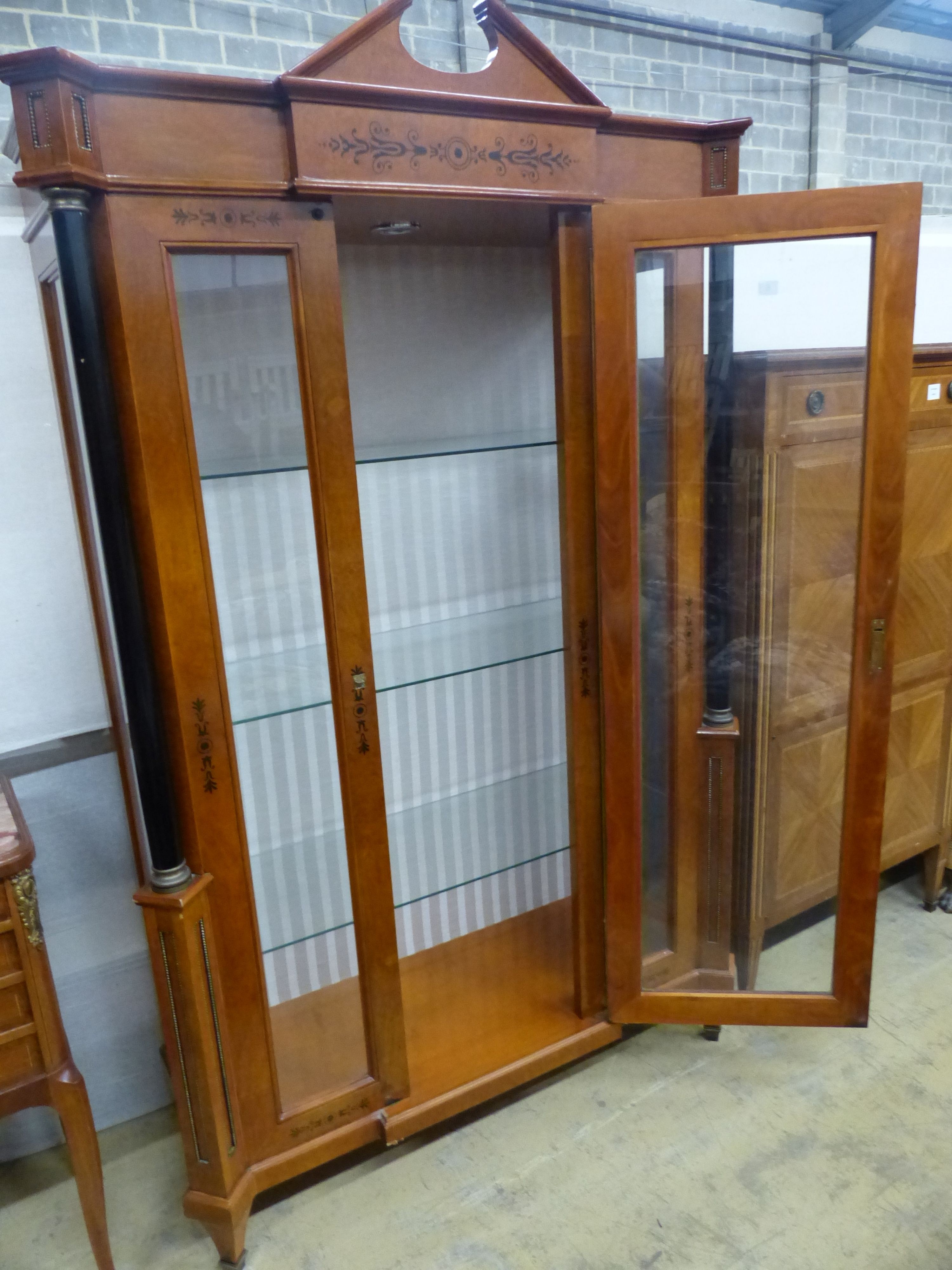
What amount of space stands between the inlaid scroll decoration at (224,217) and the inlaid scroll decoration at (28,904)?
39.0 inches

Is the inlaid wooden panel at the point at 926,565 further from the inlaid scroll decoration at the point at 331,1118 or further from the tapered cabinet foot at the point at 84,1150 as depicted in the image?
the tapered cabinet foot at the point at 84,1150

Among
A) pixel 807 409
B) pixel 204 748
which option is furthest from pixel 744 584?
pixel 204 748

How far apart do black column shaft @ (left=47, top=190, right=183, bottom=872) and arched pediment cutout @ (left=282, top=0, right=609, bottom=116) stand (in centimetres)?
38

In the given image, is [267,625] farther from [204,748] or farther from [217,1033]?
[217,1033]

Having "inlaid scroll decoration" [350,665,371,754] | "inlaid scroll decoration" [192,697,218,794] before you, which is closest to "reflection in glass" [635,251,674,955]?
"inlaid scroll decoration" [350,665,371,754]

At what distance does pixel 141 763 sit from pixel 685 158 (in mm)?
1393

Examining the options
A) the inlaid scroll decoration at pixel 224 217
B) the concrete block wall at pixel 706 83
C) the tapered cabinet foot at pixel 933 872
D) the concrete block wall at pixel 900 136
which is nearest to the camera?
the inlaid scroll decoration at pixel 224 217

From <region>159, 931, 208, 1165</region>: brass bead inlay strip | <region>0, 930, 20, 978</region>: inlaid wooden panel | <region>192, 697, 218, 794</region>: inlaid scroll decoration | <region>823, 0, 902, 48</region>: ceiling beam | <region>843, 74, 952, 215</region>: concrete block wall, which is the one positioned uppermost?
<region>823, 0, 902, 48</region>: ceiling beam

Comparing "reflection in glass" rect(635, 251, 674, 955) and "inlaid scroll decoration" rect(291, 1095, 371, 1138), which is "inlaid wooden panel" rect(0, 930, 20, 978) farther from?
"reflection in glass" rect(635, 251, 674, 955)

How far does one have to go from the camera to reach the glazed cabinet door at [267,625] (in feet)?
4.21

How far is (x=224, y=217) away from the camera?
4.16 feet

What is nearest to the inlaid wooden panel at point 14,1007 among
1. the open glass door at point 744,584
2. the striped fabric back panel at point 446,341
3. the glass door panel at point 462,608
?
the glass door panel at point 462,608

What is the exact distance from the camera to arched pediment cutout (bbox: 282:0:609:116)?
1269mm

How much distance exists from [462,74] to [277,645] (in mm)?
935
